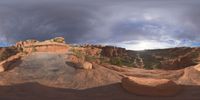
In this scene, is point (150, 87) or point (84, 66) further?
point (84, 66)

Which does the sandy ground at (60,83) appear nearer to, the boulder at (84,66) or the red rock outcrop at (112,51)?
the boulder at (84,66)

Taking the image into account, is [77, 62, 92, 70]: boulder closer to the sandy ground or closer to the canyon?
the canyon

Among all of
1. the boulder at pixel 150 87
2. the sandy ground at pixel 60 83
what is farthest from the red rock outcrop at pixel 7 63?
the boulder at pixel 150 87

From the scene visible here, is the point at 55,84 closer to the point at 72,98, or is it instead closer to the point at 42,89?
the point at 42,89

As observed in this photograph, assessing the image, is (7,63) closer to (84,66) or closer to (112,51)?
(84,66)

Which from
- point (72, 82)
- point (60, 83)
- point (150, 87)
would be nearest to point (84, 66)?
point (72, 82)

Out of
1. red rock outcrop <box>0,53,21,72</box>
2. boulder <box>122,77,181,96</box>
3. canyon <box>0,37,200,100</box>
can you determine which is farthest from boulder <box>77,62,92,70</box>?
red rock outcrop <box>0,53,21,72</box>

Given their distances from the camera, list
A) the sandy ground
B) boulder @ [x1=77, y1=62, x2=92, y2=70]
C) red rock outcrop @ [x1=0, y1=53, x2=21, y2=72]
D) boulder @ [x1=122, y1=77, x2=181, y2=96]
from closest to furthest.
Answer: the sandy ground < boulder @ [x1=122, y1=77, x2=181, y2=96] < boulder @ [x1=77, y1=62, x2=92, y2=70] < red rock outcrop @ [x1=0, y1=53, x2=21, y2=72]

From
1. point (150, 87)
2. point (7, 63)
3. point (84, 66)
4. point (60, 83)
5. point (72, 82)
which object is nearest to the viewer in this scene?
point (150, 87)
